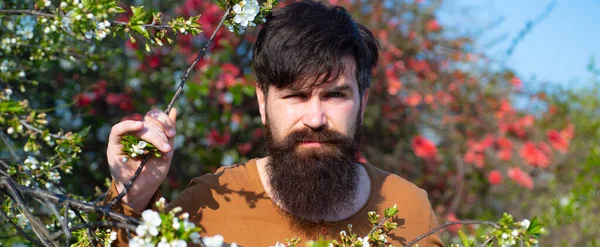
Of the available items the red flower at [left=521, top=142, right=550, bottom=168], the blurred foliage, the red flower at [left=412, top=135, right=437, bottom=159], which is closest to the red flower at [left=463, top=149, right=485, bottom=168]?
the blurred foliage

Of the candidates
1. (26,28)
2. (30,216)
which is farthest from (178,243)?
(26,28)

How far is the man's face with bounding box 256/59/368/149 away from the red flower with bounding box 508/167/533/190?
378 centimetres

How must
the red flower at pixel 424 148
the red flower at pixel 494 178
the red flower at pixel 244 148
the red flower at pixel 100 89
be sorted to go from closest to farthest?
the red flower at pixel 100 89 < the red flower at pixel 244 148 < the red flower at pixel 424 148 < the red flower at pixel 494 178

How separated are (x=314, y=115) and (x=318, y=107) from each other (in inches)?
1.6

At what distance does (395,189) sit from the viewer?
236 centimetres

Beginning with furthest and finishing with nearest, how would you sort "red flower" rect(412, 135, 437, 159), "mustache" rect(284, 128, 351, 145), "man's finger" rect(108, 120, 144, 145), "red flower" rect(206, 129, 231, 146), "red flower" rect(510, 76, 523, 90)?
"red flower" rect(510, 76, 523, 90) → "red flower" rect(412, 135, 437, 159) → "red flower" rect(206, 129, 231, 146) → "mustache" rect(284, 128, 351, 145) → "man's finger" rect(108, 120, 144, 145)

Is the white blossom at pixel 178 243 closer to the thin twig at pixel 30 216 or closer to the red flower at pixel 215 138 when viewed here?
the thin twig at pixel 30 216

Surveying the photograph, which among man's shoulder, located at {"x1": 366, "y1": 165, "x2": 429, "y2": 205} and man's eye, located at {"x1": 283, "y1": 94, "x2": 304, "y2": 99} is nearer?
man's eye, located at {"x1": 283, "y1": 94, "x2": 304, "y2": 99}

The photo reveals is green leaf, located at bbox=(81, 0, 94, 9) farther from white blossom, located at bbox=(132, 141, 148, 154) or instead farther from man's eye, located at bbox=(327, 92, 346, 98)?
man's eye, located at bbox=(327, 92, 346, 98)

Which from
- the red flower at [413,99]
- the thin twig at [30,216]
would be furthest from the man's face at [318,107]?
the red flower at [413,99]

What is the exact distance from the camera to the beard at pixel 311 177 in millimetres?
2117

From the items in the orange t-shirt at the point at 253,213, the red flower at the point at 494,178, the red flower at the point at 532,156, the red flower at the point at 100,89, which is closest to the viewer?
the orange t-shirt at the point at 253,213

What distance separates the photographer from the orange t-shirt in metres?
2.02

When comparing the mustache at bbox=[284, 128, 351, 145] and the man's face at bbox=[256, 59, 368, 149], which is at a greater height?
the man's face at bbox=[256, 59, 368, 149]
